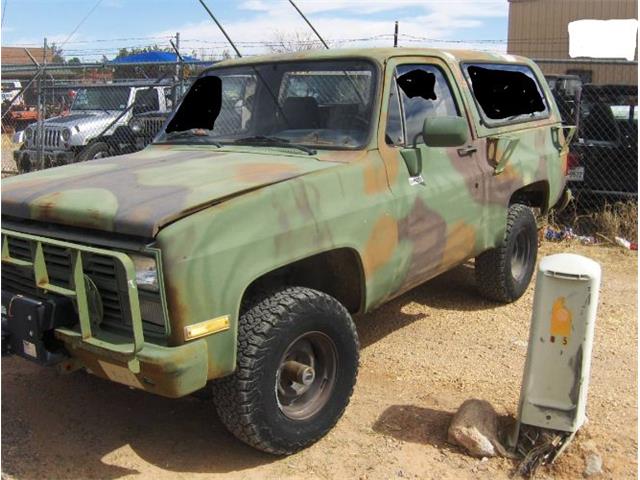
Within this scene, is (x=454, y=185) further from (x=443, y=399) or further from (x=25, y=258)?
(x=25, y=258)

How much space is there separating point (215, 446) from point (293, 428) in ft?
1.53

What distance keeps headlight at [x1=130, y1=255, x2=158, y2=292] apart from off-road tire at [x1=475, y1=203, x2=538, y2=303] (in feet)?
10.1

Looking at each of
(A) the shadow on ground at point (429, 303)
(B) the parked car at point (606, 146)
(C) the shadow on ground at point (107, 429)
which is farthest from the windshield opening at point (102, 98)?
(C) the shadow on ground at point (107, 429)

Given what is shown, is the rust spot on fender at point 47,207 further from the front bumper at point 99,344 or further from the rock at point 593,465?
the rock at point 593,465

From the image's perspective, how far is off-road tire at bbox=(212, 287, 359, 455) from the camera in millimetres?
3102

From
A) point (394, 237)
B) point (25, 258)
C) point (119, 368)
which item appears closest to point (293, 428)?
point (119, 368)

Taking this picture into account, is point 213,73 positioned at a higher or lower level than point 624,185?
higher

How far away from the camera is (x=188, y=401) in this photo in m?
4.00

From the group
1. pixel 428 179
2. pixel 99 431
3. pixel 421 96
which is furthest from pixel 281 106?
pixel 99 431

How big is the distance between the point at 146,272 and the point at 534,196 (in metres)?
3.96

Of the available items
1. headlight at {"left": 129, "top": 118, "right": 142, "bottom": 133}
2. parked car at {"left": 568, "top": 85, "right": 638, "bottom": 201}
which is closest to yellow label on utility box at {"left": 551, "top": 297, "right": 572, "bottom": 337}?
parked car at {"left": 568, "top": 85, "right": 638, "bottom": 201}

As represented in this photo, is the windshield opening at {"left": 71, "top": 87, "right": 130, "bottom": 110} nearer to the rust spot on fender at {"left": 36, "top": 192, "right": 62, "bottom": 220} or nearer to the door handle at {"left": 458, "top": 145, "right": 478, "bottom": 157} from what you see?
the door handle at {"left": 458, "top": 145, "right": 478, "bottom": 157}

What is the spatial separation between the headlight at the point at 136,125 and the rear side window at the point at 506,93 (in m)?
7.01

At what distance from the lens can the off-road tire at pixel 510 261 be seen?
529cm
